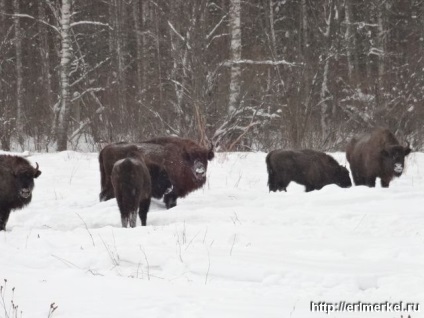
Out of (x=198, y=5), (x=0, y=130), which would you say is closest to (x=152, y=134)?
(x=198, y=5)

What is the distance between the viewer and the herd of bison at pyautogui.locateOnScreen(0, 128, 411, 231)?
796 cm

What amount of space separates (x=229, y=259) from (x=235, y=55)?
11582 millimetres

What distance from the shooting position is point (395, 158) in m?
10.5

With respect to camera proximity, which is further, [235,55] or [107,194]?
[235,55]

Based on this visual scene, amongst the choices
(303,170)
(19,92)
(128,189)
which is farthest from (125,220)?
(19,92)

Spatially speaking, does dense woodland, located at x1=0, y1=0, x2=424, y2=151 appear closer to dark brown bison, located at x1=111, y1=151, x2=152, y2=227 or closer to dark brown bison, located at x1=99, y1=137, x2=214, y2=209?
dark brown bison, located at x1=99, y1=137, x2=214, y2=209

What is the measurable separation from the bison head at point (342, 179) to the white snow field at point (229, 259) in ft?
7.27

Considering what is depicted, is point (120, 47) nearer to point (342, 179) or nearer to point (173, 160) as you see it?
point (342, 179)

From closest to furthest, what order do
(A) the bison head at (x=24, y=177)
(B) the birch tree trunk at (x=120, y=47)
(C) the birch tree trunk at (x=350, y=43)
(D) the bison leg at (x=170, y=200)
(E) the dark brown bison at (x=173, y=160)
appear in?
(A) the bison head at (x=24, y=177)
(E) the dark brown bison at (x=173, y=160)
(D) the bison leg at (x=170, y=200)
(C) the birch tree trunk at (x=350, y=43)
(B) the birch tree trunk at (x=120, y=47)

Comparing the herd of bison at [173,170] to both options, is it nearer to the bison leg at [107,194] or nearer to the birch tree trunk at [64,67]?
the bison leg at [107,194]

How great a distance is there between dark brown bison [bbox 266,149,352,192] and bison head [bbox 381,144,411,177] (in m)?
0.78

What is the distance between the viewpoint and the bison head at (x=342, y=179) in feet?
36.3

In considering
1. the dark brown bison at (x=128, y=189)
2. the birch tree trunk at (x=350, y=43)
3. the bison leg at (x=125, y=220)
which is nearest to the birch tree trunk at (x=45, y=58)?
the birch tree trunk at (x=350, y=43)

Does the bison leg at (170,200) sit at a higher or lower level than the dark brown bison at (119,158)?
lower
